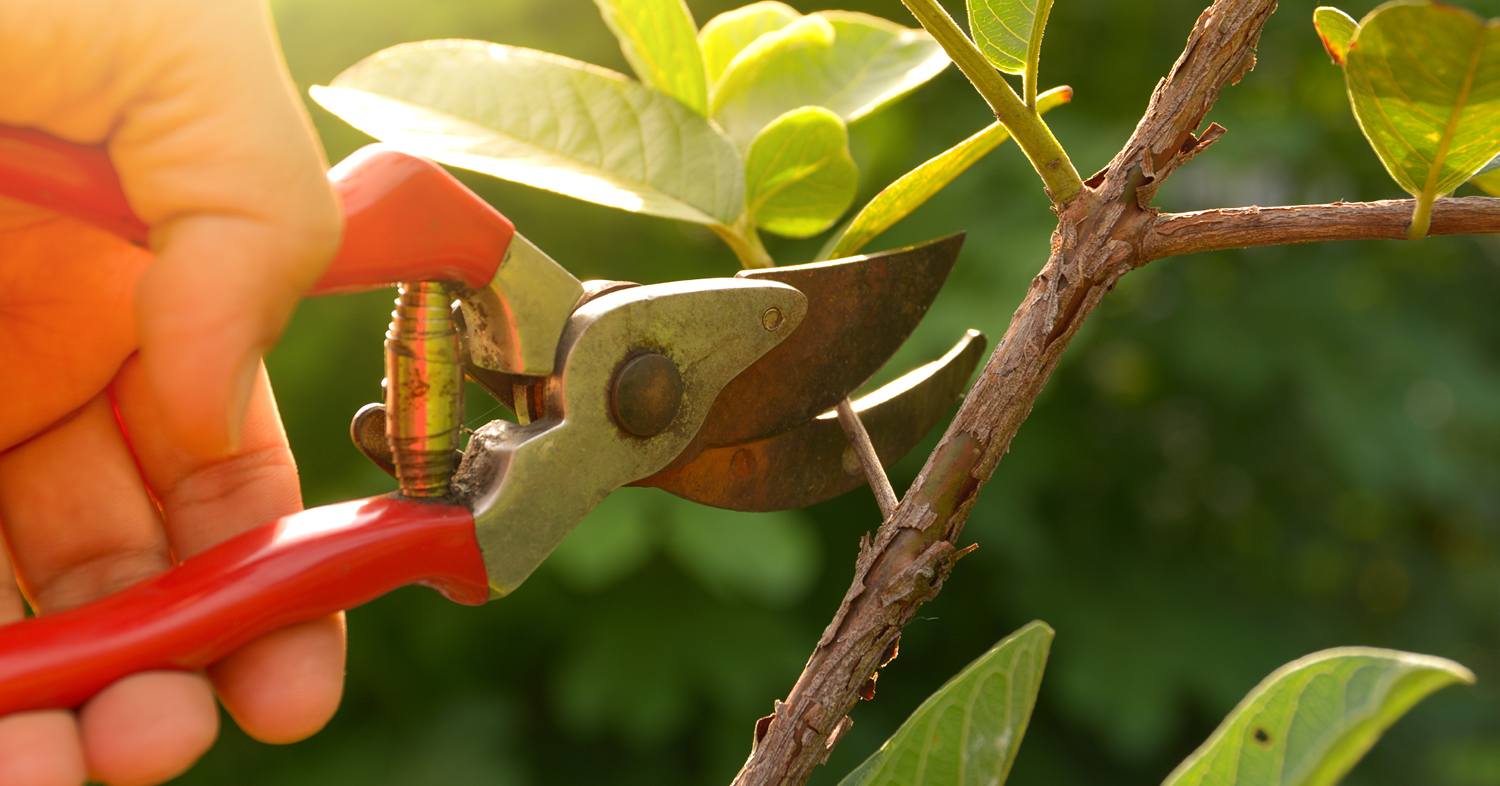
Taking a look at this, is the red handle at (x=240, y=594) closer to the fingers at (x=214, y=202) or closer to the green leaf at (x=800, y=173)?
the fingers at (x=214, y=202)

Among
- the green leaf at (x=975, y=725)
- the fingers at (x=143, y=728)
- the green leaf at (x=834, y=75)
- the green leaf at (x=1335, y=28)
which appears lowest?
the green leaf at (x=975, y=725)

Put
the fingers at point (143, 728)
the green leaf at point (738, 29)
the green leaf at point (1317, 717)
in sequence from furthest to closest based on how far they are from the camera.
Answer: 1. the green leaf at point (738, 29)
2. the fingers at point (143, 728)
3. the green leaf at point (1317, 717)

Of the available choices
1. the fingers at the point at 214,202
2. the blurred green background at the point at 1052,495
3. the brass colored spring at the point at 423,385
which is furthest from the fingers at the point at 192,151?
the blurred green background at the point at 1052,495

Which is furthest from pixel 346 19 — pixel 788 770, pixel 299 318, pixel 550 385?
pixel 788 770

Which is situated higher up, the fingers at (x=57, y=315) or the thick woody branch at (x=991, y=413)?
the fingers at (x=57, y=315)

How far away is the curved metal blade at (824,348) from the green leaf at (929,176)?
3cm

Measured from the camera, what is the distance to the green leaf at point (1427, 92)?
42 centimetres

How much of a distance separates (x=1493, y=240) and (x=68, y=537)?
3407mm

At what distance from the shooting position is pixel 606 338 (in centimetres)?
59

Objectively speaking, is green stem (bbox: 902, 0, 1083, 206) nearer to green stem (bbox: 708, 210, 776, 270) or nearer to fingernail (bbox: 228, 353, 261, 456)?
green stem (bbox: 708, 210, 776, 270)

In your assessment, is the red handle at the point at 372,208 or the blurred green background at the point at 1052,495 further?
the blurred green background at the point at 1052,495

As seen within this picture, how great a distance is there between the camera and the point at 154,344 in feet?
1.34

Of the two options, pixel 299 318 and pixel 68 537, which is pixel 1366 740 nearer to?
pixel 68 537

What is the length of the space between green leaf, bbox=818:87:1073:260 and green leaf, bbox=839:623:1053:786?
279 millimetres
